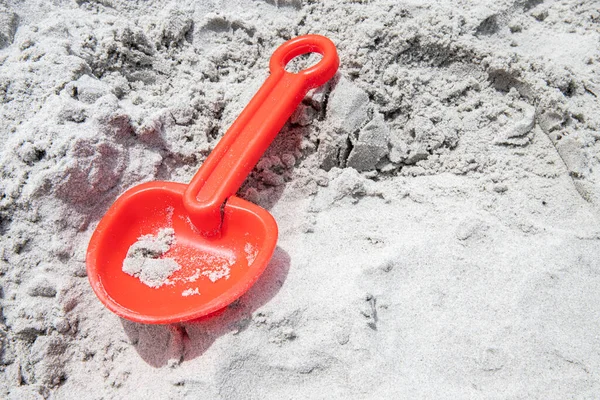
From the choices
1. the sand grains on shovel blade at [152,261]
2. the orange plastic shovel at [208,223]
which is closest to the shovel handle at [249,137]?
the orange plastic shovel at [208,223]

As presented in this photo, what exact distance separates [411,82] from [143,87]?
954mm

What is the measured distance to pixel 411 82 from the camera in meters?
1.67

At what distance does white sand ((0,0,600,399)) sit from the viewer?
122 cm

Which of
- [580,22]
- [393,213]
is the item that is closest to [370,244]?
[393,213]

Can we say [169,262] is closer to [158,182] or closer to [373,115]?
[158,182]

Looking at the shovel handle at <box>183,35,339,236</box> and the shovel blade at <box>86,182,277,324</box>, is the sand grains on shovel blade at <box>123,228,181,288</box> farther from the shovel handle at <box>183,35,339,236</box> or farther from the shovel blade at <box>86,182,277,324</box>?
the shovel handle at <box>183,35,339,236</box>

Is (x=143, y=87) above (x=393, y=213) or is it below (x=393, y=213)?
above

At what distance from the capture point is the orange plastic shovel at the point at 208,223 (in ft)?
4.40

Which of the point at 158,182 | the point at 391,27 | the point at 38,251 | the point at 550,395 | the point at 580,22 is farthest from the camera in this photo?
the point at 580,22

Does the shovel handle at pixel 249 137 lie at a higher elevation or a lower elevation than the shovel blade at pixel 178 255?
higher

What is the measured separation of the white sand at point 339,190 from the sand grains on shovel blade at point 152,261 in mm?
135

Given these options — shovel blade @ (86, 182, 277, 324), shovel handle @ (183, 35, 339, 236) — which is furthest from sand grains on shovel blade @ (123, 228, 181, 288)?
shovel handle @ (183, 35, 339, 236)

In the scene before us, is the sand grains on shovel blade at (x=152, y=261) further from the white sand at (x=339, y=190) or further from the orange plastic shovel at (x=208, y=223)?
the white sand at (x=339, y=190)

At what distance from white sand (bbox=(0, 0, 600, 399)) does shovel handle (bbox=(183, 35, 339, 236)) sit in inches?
4.0
